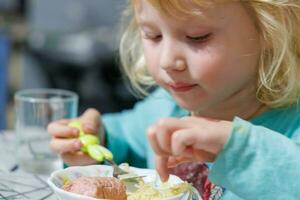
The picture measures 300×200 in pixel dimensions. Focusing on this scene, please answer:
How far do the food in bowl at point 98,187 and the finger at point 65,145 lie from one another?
0.18 metres

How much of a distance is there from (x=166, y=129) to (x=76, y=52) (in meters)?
1.96

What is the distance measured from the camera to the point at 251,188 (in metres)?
0.73

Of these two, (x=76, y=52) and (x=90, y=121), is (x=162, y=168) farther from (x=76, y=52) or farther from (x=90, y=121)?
(x=76, y=52)

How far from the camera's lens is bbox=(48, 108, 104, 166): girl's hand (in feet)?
3.04

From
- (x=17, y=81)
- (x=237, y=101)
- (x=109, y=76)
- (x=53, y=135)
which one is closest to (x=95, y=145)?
(x=53, y=135)

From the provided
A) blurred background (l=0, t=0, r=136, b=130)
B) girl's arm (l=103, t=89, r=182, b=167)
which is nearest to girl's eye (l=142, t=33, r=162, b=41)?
girl's arm (l=103, t=89, r=182, b=167)

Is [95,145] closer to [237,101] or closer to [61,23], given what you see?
[237,101]

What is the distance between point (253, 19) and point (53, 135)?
32cm

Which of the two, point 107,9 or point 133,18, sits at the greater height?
point 133,18

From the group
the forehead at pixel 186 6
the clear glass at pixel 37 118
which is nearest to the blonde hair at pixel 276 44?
the forehead at pixel 186 6

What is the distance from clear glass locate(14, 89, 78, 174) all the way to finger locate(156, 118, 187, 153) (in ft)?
1.22

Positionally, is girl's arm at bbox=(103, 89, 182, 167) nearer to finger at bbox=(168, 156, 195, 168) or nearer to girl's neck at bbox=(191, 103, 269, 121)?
girl's neck at bbox=(191, 103, 269, 121)

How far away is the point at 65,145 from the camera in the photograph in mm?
938

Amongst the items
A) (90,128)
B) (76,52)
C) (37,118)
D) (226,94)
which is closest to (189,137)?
(226,94)
